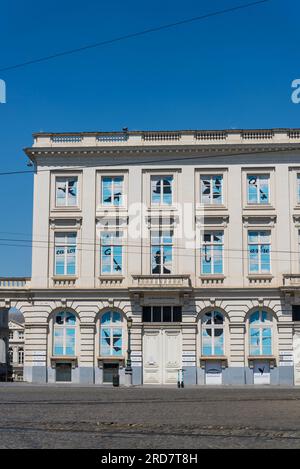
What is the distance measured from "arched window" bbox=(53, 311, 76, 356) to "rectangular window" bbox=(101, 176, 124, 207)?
6955mm

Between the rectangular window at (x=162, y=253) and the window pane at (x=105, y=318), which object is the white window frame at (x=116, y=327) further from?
the rectangular window at (x=162, y=253)

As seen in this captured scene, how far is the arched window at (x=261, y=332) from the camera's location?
146 ft

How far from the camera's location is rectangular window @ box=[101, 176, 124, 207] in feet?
152

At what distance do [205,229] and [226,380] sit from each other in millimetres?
8689

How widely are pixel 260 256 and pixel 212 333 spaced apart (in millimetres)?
5204

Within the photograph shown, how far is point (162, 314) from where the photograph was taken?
44.9 metres

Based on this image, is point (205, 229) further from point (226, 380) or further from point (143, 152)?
point (226, 380)

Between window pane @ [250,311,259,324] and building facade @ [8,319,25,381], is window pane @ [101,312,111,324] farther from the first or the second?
building facade @ [8,319,25,381]

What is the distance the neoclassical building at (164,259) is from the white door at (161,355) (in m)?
0.06

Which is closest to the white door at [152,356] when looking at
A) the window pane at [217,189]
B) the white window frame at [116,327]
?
the white window frame at [116,327]

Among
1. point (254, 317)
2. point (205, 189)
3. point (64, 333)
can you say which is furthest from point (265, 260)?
point (64, 333)

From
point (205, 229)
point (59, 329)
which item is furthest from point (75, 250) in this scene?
point (205, 229)
